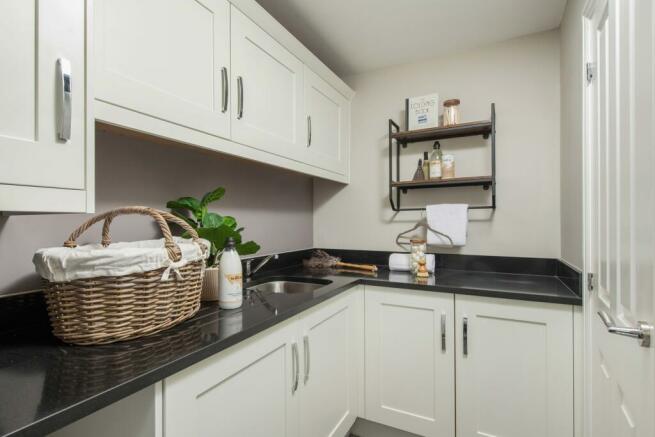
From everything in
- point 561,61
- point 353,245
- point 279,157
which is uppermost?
point 561,61

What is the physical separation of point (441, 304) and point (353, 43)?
158 cm

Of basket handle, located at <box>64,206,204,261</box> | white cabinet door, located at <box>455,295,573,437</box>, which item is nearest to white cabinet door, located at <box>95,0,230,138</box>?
basket handle, located at <box>64,206,204,261</box>

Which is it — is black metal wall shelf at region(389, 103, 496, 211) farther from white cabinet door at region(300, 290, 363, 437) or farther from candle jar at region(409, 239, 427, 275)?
white cabinet door at region(300, 290, 363, 437)

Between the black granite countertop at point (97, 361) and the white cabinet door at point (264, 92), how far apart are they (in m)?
0.71

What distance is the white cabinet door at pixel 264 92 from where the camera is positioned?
1333 millimetres

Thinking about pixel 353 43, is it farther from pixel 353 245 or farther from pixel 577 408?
pixel 577 408

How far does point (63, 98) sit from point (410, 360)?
5.53 feet

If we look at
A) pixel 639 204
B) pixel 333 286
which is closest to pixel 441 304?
pixel 333 286

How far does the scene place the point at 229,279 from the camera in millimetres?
1144

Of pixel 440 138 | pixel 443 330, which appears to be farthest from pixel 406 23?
pixel 443 330

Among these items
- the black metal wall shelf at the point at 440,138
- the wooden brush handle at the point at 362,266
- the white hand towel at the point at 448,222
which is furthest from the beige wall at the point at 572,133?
the wooden brush handle at the point at 362,266

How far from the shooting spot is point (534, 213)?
1.89m

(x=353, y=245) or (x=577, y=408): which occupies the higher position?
(x=353, y=245)

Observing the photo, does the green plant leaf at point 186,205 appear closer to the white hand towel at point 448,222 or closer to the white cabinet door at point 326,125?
the white cabinet door at point 326,125
